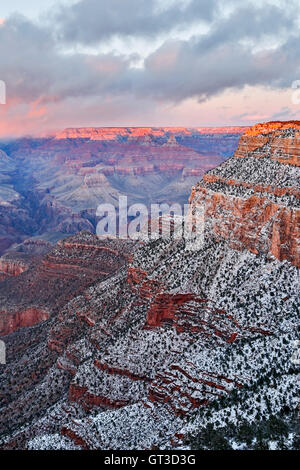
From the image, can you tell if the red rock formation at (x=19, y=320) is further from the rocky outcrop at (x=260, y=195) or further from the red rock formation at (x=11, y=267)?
the rocky outcrop at (x=260, y=195)

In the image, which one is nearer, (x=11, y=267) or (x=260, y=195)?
(x=260, y=195)

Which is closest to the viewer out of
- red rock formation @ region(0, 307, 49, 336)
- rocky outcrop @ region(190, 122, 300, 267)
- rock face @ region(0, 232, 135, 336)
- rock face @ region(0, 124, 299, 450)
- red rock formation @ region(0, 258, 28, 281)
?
rock face @ region(0, 124, 299, 450)

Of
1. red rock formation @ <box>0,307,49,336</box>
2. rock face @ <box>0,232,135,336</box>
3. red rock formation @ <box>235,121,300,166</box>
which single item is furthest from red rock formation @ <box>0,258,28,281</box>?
red rock formation @ <box>235,121,300,166</box>

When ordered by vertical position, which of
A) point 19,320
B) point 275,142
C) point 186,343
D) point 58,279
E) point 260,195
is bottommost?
point 19,320

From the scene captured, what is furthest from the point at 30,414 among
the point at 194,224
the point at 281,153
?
the point at 281,153

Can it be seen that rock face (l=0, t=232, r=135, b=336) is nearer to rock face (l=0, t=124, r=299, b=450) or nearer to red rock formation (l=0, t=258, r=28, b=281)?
red rock formation (l=0, t=258, r=28, b=281)

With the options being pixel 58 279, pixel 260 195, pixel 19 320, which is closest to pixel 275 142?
pixel 260 195

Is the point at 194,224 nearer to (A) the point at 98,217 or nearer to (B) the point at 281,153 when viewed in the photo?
(B) the point at 281,153

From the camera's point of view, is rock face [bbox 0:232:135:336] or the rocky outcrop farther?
rock face [bbox 0:232:135:336]

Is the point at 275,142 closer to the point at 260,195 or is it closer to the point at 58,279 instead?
the point at 260,195
